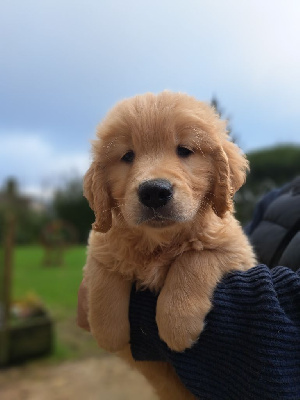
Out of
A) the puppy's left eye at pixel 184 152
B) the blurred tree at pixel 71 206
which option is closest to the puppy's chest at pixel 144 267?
the puppy's left eye at pixel 184 152

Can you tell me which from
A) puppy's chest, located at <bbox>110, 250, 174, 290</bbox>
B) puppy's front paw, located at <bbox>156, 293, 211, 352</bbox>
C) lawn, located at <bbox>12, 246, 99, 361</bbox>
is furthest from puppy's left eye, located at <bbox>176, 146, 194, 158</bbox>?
lawn, located at <bbox>12, 246, 99, 361</bbox>

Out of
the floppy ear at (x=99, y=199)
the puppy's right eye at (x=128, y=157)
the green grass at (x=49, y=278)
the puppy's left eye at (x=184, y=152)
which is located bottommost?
the green grass at (x=49, y=278)

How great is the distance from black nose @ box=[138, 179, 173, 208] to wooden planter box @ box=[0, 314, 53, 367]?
208 inches

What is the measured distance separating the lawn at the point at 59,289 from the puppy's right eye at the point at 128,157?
404 centimetres

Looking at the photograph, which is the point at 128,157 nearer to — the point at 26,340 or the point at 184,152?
the point at 184,152

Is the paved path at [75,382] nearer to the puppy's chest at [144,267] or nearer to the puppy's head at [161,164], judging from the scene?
the puppy's chest at [144,267]

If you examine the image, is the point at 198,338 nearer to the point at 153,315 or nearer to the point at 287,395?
the point at 153,315

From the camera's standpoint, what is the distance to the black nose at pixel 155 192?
57.1 inches

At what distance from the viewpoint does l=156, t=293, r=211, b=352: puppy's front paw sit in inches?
55.5

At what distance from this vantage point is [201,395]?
144 cm

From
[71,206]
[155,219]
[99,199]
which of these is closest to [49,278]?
[71,206]

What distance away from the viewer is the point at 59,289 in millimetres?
8195

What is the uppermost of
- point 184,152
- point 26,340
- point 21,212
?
point 184,152

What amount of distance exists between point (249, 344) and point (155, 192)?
63 cm
